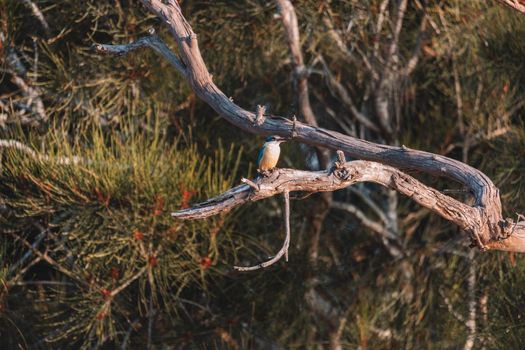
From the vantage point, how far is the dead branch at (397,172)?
92.4 inches

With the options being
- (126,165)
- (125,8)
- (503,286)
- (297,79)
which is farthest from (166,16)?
(503,286)

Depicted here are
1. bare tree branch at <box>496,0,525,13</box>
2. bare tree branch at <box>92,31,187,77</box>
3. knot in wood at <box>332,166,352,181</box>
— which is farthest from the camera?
bare tree branch at <box>496,0,525,13</box>

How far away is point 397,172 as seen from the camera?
2361 mm

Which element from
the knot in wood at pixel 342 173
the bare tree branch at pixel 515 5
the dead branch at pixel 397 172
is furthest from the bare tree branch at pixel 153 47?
the bare tree branch at pixel 515 5

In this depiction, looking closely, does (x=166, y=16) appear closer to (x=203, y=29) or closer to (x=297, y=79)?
(x=297, y=79)

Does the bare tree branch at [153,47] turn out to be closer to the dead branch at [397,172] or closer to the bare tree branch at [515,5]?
the dead branch at [397,172]

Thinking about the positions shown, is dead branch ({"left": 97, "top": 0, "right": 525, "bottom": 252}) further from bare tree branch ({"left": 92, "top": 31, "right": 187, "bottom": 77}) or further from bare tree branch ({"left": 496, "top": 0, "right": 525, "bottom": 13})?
bare tree branch ({"left": 496, "top": 0, "right": 525, "bottom": 13})

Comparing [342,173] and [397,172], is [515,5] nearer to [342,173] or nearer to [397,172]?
[397,172]

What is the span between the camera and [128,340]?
4.01 m

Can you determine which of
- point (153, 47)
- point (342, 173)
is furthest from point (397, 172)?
point (153, 47)

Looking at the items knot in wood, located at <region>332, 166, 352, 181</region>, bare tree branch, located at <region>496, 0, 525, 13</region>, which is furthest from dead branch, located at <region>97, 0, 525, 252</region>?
bare tree branch, located at <region>496, 0, 525, 13</region>

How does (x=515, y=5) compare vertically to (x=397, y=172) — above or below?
above

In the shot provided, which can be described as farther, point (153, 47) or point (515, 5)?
point (515, 5)

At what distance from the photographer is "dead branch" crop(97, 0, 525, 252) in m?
2.35
